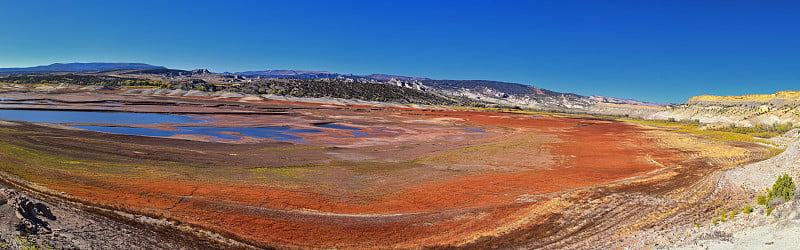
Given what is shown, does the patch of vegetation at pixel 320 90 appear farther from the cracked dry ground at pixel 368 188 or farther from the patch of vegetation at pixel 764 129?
the cracked dry ground at pixel 368 188

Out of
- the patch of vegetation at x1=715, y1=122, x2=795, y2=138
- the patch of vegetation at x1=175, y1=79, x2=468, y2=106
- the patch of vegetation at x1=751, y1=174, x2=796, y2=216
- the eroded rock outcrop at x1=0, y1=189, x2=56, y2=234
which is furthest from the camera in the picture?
the patch of vegetation at x1=175, y1=79, x2=468, y2=106

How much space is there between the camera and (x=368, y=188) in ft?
62.9

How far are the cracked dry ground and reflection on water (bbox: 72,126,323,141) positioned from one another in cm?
456

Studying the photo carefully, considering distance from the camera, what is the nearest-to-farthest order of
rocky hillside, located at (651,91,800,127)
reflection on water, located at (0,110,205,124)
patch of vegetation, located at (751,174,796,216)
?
patch of vegetation, located at (751,174,796,216) → reflection on water, located at (0,110,205,124) → rocky hillside, located at (651,91,800,127)

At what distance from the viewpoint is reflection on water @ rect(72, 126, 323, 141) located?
36.5 m

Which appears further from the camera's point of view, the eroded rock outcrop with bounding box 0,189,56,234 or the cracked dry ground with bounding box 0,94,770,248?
the cracked dry ground with bounding box 0,94,770,248

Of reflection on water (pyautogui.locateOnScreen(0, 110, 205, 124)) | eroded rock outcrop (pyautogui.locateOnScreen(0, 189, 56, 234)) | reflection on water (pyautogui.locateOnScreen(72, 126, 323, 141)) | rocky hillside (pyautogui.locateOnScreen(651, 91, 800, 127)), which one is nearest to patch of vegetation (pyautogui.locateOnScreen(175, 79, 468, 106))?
reflection on water (pyautogui.locateOnScreen(0, 110, 205, 124))

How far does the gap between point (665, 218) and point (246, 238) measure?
16232 millimetres

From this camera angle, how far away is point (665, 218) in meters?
14.4

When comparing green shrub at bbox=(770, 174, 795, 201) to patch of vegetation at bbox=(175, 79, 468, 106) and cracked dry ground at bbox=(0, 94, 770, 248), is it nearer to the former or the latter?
cracked dry ground at bbox=(0, 94, 770, 248)

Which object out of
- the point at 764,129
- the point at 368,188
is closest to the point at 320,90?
the point at 764,129

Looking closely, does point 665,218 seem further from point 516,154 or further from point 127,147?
point 127,147

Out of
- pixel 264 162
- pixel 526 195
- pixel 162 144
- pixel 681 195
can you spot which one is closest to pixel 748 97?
pixel 681 195

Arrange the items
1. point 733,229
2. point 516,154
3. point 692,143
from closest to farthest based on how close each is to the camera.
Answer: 1. point 733,229
2. point 516,154
3. point 692,143
